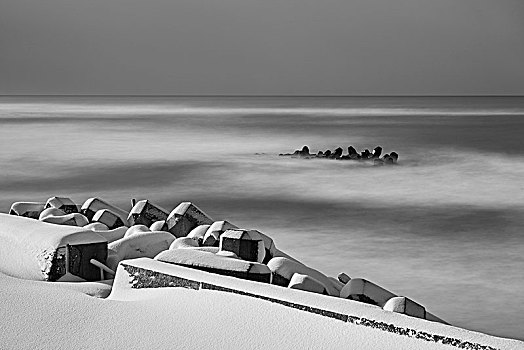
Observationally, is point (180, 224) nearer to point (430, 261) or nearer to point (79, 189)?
point (430, 261)

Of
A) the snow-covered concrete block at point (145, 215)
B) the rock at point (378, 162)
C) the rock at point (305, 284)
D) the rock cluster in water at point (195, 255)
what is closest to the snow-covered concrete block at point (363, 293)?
the rock cluster in water at point (195, 255)

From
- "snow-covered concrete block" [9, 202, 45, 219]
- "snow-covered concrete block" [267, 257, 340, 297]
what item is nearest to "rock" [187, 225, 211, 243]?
"snow-covered concrete block" [267, 257, 340, 297]

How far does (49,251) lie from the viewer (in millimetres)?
2135

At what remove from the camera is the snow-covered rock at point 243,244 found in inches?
106

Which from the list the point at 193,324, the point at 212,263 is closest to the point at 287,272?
the point at 212,263

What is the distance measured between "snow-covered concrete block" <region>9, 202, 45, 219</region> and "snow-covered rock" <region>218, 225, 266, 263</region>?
5.21 feet

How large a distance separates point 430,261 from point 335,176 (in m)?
4.69

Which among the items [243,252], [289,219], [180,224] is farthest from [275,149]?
[243,252]

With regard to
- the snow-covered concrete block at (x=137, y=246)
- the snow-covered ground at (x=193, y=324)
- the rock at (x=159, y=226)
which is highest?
the rock at (x=159, y=226)

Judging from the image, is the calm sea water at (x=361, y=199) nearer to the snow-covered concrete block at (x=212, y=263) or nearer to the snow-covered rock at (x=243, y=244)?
the snow-covered rock at (x=243, y=244)

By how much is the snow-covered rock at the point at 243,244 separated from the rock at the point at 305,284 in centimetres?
36

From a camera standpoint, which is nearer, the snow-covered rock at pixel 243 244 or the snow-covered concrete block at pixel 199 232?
the snow-covered rock at pixel 243 244

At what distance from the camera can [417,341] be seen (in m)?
1.29

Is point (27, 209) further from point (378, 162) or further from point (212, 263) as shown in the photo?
point (378, 162)
